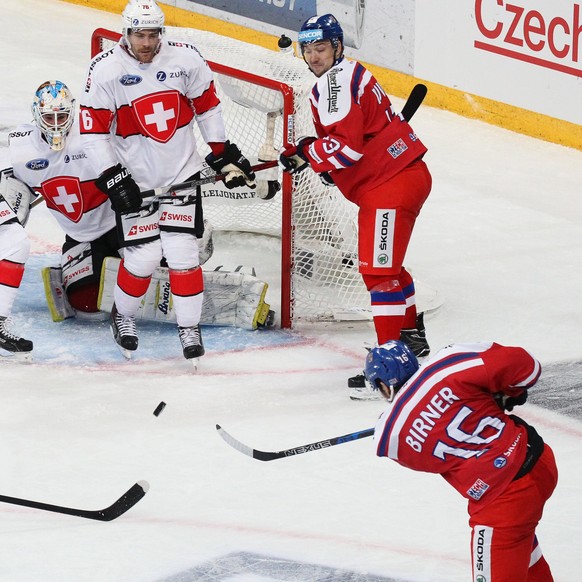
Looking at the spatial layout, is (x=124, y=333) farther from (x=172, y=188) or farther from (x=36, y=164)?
(x=36, y=164)

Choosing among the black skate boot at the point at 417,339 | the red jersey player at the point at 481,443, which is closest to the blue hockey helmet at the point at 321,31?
the black skate boot at the point at 417,339

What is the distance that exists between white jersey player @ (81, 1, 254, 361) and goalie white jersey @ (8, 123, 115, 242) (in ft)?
0.76

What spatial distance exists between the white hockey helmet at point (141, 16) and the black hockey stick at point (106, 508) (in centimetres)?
157

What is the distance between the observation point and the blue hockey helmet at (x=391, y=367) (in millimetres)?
2699

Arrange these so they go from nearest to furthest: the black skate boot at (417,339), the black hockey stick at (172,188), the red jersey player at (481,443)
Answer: the red jersey player at (481,443)
the black hockey stick at (172,188)
the black skate boot at (417,339)

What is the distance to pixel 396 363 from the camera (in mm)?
2705

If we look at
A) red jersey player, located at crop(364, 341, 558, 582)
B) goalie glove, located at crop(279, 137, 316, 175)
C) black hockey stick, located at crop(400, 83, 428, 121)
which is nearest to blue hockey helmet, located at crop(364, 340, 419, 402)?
red jersey player, located at crop(364, 341, 558, 582)

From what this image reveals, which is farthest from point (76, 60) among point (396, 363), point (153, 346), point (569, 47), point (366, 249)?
point (396, 363)

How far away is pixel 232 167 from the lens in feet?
14.4

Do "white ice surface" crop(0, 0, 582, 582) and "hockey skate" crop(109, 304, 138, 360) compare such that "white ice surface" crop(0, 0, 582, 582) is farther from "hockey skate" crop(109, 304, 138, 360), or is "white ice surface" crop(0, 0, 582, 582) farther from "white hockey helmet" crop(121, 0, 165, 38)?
"white hockey helmet" crop(121, 0, 165, 38)

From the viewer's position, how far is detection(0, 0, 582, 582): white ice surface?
3166 mm

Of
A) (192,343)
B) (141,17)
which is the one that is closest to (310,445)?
(192,343)

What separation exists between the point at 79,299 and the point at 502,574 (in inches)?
102

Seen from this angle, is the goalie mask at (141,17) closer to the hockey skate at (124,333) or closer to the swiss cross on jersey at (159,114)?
the swiss cross on jersey at (159,114)
